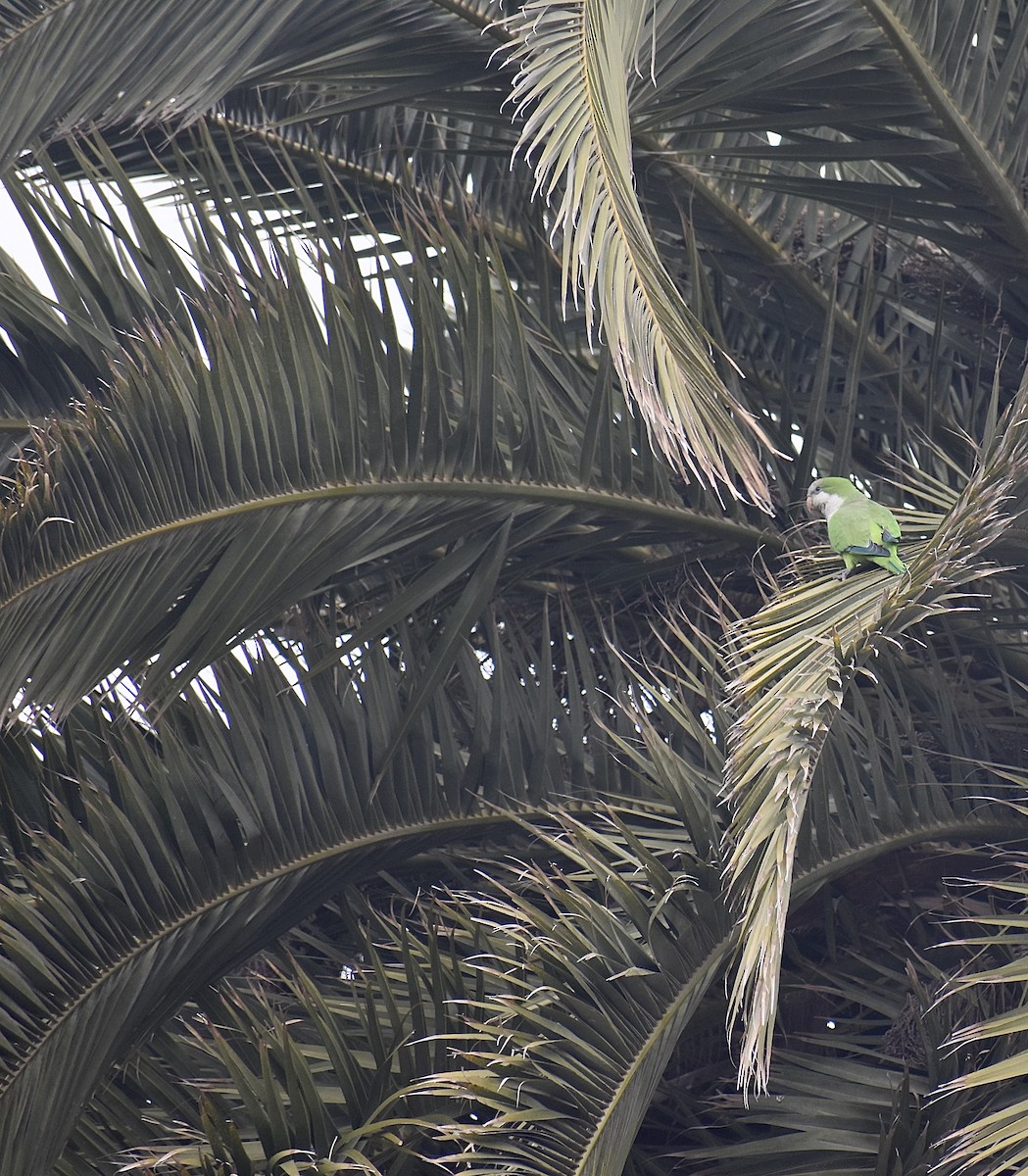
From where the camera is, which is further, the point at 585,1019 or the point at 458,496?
the point at 458,496

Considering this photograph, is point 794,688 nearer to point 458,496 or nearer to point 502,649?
point 458,496

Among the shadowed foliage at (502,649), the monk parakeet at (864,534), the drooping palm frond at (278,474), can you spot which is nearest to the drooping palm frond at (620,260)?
the shadowed foliage at (502,649)

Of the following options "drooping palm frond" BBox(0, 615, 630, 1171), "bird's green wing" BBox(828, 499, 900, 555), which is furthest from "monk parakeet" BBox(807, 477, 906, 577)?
"drooping palm frond" BBox(0, 615, 630, 1171)

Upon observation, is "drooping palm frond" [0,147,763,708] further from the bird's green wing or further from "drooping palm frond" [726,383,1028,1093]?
"drooping palm frond" [726,383,1028,1093]

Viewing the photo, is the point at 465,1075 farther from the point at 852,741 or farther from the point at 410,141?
the point at 410,141

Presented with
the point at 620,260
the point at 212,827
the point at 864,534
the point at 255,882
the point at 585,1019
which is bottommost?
the point at 585,1019

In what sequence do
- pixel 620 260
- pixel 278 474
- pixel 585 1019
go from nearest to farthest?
pixel 620 260
pixel 585 1019
pixel 278 474

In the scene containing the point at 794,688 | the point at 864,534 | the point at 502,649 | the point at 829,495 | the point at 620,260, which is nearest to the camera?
the point at 620,260

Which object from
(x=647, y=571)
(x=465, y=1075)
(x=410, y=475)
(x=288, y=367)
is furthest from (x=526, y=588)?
(x=465, y=1075)

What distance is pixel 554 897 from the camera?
228 centimetres

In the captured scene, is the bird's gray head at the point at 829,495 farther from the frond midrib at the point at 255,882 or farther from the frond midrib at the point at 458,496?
the frond midrib at the point at 255,882

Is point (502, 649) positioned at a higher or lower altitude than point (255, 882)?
higher

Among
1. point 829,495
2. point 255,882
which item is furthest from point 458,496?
point 255,882

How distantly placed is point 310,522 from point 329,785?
0.55 metres
